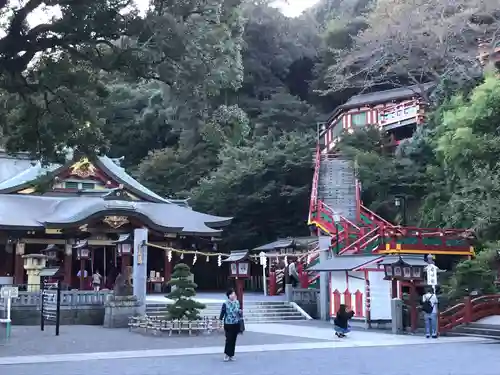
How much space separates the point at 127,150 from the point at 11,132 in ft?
120

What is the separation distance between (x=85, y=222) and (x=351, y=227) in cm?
1170

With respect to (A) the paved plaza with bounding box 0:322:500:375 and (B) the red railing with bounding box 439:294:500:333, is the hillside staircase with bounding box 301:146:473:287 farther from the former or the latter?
(A) the paved plaza with bounding box 0:322:500:375

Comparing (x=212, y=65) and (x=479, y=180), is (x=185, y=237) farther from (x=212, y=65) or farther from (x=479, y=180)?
(x=212, y=65)

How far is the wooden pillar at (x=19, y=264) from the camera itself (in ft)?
93.5

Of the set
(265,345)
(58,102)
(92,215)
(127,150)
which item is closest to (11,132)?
(58,102)

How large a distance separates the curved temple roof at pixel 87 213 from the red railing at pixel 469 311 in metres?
14.6

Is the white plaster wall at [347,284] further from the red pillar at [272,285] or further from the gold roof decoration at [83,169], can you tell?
the gold roof decoration at [83,169]

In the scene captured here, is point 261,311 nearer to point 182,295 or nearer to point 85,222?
point 182,295

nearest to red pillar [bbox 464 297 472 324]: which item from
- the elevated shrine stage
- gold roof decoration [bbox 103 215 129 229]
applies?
the elevated shrine stage

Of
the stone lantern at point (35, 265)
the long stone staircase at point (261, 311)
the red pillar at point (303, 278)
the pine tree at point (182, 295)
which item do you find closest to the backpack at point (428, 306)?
the pine tree at point (182, 295)

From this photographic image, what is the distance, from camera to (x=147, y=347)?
1487 cm

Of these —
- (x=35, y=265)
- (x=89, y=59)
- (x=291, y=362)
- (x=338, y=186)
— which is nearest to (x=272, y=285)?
(x=338, y=186)

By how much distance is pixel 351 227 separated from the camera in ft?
84.1

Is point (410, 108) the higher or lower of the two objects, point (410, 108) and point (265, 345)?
the higher
